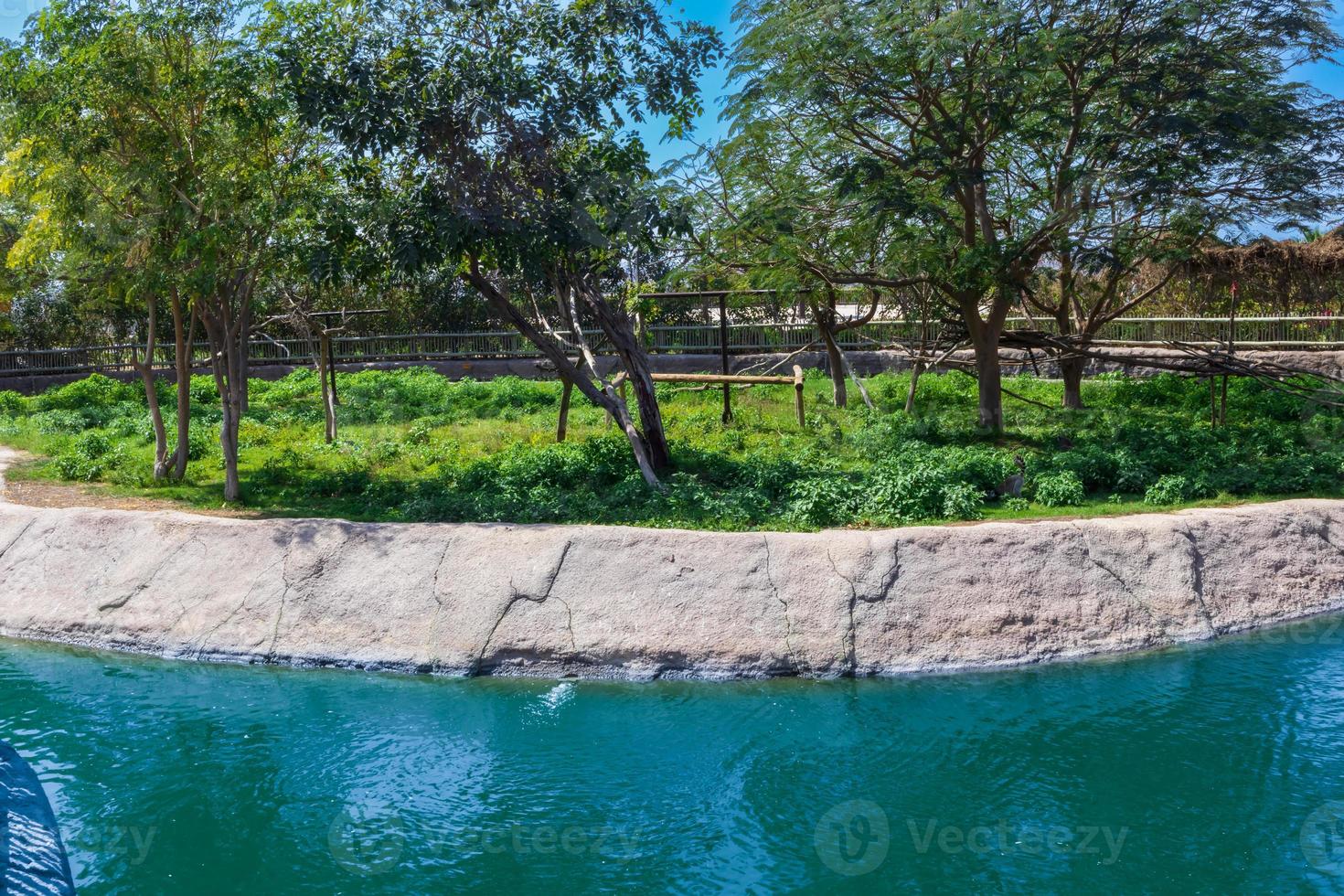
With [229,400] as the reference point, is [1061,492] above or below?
below

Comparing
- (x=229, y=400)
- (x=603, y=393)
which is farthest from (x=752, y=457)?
(x=229, y=400)

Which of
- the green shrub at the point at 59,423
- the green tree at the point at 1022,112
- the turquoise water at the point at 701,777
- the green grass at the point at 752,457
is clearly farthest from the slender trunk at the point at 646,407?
the green shrub at the point at 59,423

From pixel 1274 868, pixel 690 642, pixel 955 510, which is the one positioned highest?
pixel 955 510

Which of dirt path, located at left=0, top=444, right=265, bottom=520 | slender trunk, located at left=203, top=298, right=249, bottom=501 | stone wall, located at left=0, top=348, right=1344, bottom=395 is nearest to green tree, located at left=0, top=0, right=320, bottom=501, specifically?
slender trunk, located at left=203, top=298, right=249, bottom=501

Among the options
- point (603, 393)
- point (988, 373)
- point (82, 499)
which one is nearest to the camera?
point (82, 499)

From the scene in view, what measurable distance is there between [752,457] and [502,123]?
15.7ft

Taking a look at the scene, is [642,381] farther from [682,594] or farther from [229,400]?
[229,400]

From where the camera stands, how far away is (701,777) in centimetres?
773

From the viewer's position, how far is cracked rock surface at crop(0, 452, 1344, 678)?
9336mm

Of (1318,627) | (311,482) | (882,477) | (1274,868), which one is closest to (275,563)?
(311,482)

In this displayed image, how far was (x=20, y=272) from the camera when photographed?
1677cm

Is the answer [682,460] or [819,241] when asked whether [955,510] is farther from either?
[819,241]

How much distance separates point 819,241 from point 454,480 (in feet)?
20.2

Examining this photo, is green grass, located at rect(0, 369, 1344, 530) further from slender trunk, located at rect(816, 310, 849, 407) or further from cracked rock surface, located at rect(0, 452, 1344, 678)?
cracked rock surface, located at rect(0, 452, 1344, 678)
